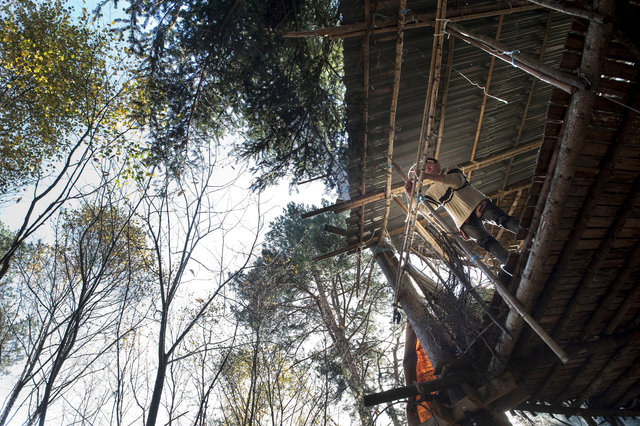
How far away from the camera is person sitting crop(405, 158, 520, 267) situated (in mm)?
3721

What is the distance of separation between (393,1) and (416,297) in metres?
4.50

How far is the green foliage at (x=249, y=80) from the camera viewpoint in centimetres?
402

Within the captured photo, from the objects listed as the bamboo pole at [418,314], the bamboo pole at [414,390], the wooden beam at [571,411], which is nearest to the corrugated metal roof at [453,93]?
the bamboo pole at [418,314]

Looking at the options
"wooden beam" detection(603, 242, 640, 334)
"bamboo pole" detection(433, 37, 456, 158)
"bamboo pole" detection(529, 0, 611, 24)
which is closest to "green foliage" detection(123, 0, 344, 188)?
"bamboo pole" detection(433, 37, 456, 158)

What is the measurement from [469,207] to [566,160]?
1823mm

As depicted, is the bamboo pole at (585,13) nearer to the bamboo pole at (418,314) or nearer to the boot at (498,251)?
the boot at (498,251)

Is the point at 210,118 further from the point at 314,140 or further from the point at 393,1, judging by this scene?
the point at 393,1

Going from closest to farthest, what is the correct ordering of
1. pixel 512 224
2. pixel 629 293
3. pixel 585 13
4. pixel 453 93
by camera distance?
pixel 585 13 < pixel 629 293 < pixel 512 224 < pixel 453 93

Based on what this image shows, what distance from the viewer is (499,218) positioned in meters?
3.71

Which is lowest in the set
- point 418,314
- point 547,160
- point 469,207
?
point 547,160

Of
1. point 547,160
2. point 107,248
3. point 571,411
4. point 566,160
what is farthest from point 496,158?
point 107,248

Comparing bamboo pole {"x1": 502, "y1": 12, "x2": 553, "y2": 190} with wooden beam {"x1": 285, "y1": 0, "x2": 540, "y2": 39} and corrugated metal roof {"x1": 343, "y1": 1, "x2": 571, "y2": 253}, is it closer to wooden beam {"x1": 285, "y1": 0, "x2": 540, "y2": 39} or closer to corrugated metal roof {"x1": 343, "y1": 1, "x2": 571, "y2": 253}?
corrugated metal roof {"x1": 343, "y1": 1, "x2": 571, "y2": 253}

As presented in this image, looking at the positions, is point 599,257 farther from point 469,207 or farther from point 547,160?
point 469,207

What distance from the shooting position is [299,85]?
174 inches
